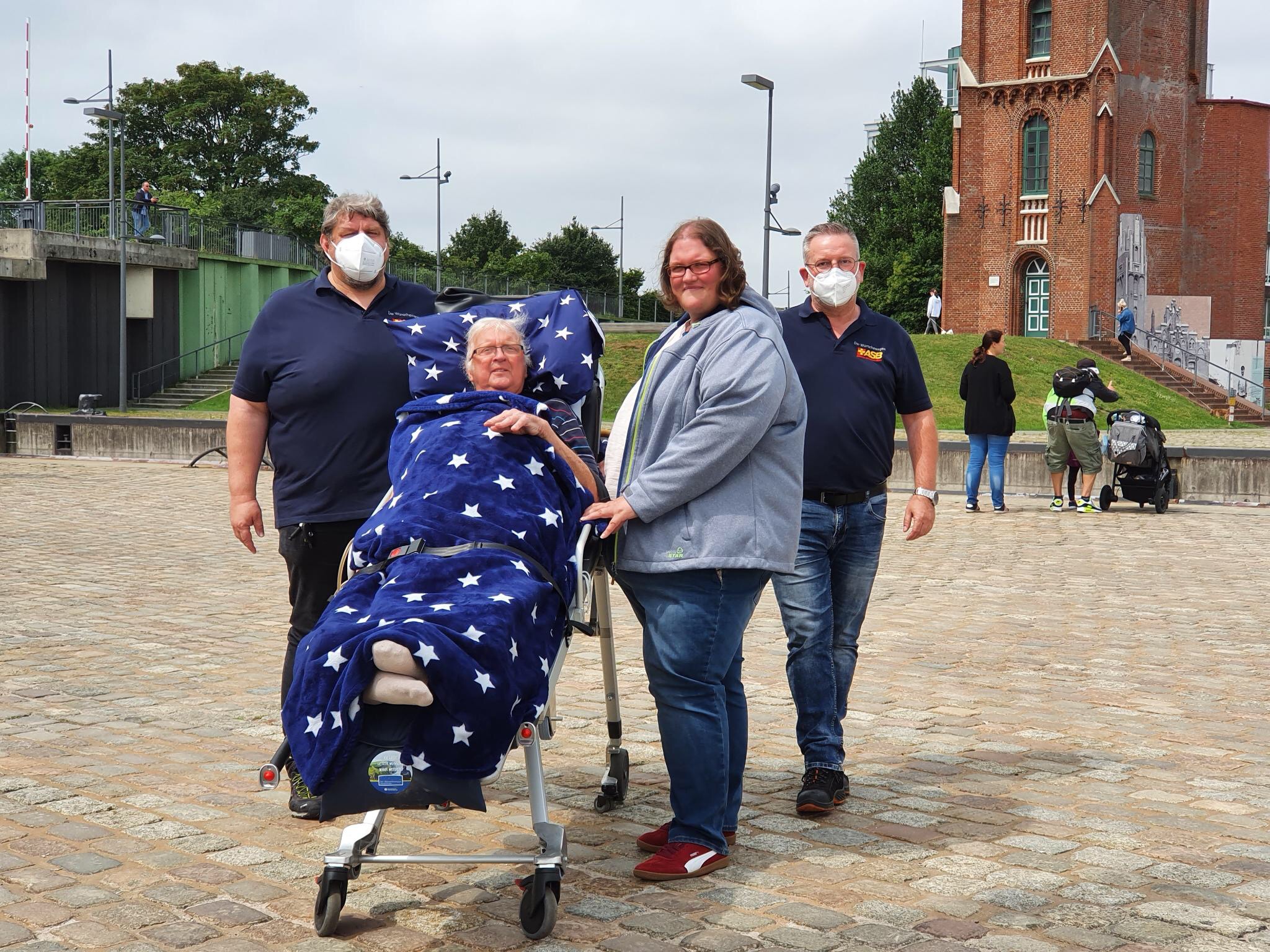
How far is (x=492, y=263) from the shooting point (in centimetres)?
9175

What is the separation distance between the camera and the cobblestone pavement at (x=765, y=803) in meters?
4.39

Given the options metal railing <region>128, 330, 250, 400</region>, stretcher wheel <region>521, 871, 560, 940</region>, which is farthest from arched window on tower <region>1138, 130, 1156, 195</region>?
stretcher wheel <region>521, 871, 560, 940</region>

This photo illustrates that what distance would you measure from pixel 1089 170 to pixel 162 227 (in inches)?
1420

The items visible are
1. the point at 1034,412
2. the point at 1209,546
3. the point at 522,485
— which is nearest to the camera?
the point at 522,485

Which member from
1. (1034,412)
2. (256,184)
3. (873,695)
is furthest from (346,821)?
(256,184)

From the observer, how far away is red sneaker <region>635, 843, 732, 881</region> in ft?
15.8

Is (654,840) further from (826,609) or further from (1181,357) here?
(1181,357)

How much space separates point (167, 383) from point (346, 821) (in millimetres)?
47581

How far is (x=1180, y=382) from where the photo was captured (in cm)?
5150

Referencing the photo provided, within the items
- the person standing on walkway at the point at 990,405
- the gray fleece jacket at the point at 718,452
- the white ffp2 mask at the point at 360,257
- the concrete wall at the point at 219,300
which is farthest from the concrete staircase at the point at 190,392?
the gray fleece jacket at the point at 718,452

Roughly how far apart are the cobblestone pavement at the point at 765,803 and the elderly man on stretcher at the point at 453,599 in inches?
27.0

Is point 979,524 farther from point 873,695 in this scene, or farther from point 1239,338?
point 1239,338

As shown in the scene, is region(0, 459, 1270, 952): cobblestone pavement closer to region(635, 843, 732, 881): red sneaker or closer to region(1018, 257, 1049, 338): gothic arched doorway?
region(635, 843, 732, 881): red sneaker

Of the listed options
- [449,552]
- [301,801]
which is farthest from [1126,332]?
[449,552]
